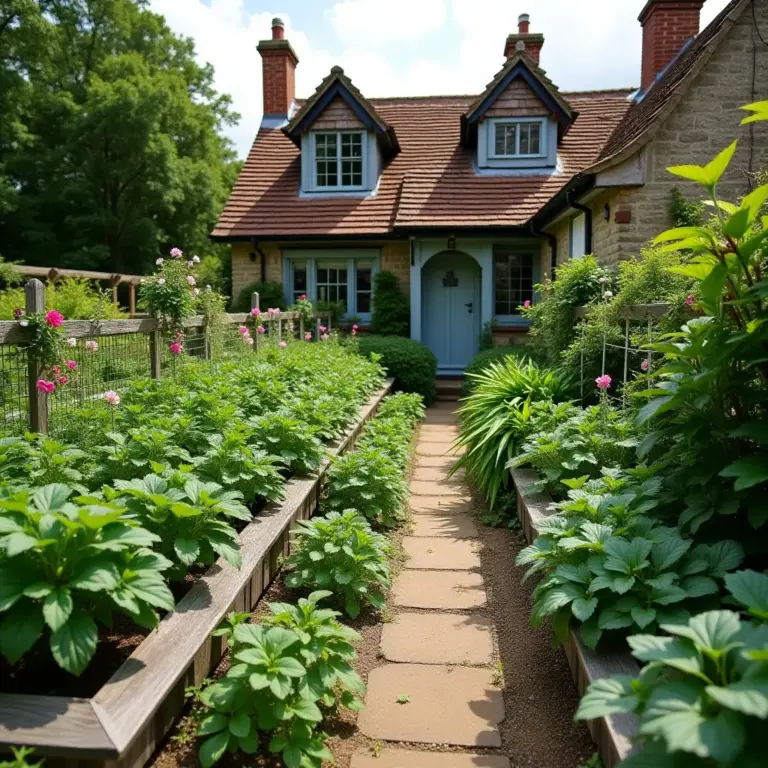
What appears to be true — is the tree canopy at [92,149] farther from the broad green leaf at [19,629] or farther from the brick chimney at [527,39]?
the broad green leaf at [19,629]

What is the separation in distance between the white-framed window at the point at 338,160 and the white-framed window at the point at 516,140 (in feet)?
8.66

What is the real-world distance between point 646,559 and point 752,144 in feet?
25.0

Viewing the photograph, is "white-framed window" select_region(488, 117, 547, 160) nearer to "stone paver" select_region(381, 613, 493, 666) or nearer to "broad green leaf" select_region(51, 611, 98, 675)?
"stone paver" select_region(381, 613, 493, 666)

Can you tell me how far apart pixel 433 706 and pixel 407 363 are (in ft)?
27.5

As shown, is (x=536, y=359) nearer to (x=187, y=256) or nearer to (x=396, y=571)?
(x=396, y=571)

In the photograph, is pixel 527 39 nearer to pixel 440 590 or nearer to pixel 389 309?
pixel 389 309

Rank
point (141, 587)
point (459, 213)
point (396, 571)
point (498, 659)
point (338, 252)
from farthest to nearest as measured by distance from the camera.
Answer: point (338, 252) < point (459, 213) < point (396, 571) < point (498, 659) < point (141, 587)

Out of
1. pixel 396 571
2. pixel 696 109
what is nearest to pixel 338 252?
pixel 696 109

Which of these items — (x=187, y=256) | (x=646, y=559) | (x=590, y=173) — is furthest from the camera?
(x=187, y=256)

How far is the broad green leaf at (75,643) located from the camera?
73.2 inches

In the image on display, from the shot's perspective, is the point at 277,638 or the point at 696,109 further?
the point at 696,109

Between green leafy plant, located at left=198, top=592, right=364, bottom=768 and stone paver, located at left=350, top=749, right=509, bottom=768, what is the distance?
192 millimetres

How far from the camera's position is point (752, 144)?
8359mm

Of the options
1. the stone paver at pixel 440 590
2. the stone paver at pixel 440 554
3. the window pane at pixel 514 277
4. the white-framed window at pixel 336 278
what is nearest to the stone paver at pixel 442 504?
the stone paver at pixel 440 554
